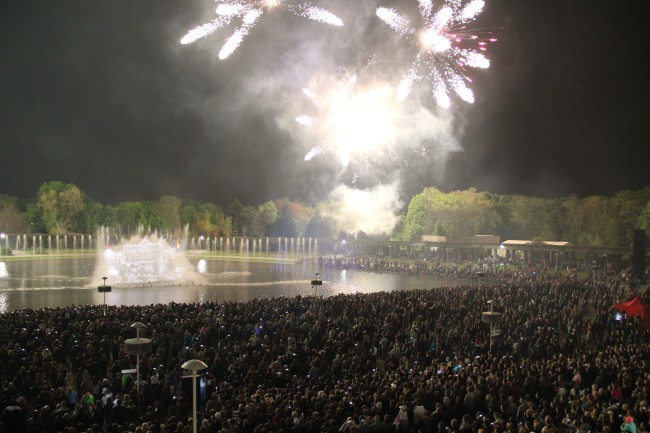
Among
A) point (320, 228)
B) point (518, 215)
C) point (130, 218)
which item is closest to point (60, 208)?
point (130, 218)

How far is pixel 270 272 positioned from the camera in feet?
196

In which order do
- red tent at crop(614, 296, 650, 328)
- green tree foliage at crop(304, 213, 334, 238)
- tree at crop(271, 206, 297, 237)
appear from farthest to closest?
tree at crop(271, 206, 297, 237)
green tree foliage at crop(304, 213, 334, 238)
red tent at crop(614, 296, 650, 328)

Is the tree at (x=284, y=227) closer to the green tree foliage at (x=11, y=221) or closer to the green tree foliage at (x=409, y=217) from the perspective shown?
the green tree foliage at (x=409, y=217)

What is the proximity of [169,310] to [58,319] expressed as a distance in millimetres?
4110

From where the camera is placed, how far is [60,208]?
111m

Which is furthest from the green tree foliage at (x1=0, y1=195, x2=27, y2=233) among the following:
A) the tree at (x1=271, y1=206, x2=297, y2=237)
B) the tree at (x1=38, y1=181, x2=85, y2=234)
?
the tree at (x1=271, y1=206, x2=297, y2=237)

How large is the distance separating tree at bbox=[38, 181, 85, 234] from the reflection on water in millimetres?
49100

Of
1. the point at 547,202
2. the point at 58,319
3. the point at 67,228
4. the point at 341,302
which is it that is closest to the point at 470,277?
the point at 341,302

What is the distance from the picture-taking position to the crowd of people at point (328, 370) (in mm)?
10953

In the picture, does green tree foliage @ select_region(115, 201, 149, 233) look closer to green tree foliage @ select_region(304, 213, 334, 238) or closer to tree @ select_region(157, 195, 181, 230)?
tree @ select_region(157, 195, 181, 230)

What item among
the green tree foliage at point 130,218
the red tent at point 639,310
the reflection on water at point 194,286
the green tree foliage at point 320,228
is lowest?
the reflection on water at point 194,286

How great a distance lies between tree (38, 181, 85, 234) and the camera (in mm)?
109812

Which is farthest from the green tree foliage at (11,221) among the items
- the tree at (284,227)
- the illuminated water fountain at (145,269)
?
the tree at (284,227)

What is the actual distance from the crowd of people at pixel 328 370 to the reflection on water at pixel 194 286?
13.9m
